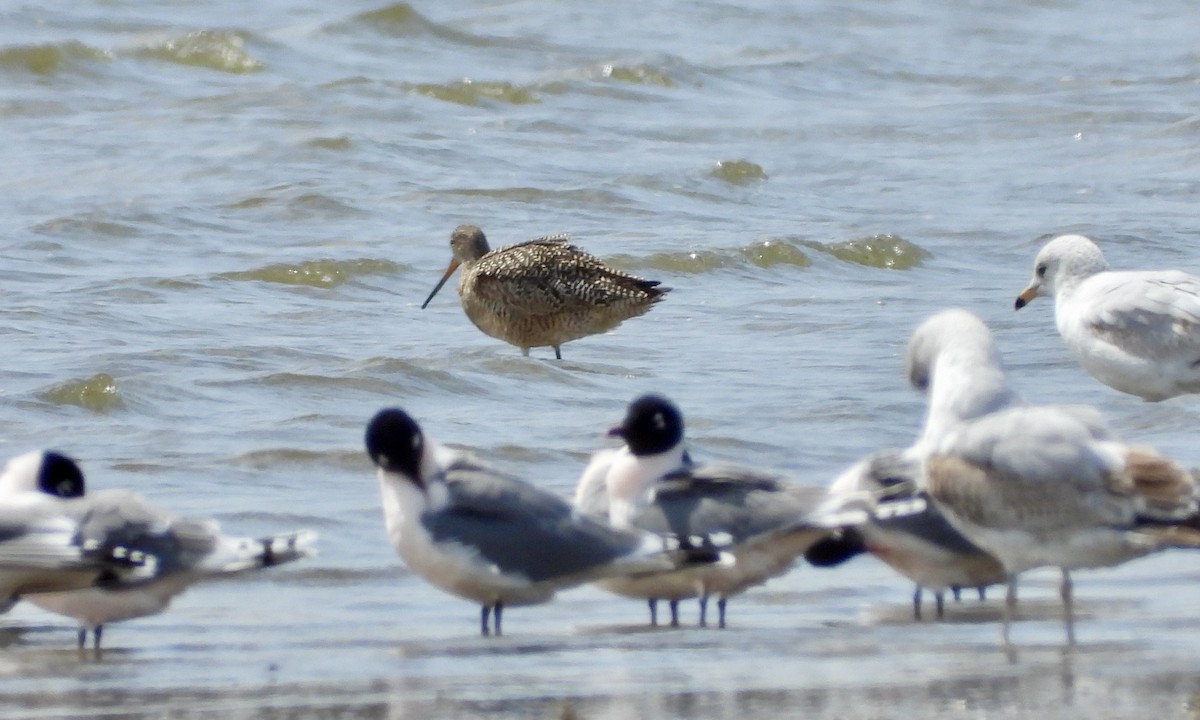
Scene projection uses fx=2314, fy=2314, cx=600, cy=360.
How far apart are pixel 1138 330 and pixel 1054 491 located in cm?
519

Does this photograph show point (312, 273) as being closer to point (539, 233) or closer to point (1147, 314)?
point (539, 233)

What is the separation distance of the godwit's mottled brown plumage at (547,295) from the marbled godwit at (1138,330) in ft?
10.3

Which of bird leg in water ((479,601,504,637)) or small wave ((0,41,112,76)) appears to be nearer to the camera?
bird leg in water ((479,601,504,637))

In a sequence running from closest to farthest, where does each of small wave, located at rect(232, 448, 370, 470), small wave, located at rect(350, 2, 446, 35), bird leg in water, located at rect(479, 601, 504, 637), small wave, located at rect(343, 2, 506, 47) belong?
bird leg in water, located at rect(479, 601, 504, 637) → small wave, located at rect(232, 448, 370, 470) → small wave, located at rect(343, 2, 506, 47) → small wave, located at rect(350, 2, 446, 35)

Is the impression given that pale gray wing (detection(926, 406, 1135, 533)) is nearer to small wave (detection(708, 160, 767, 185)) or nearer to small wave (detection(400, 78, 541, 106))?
small wave (detection(708, 160, 767, 185))

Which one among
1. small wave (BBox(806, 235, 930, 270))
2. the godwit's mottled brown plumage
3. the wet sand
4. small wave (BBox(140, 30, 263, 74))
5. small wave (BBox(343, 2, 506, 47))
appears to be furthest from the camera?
small wave (BBox(343, 2, 506, 47))

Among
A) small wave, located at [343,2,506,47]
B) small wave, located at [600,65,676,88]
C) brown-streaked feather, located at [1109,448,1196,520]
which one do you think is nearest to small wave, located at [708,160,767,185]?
small wave, located at [600,65,676,88]

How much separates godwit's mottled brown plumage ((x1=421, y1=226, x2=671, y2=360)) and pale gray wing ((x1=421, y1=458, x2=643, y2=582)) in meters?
6.90

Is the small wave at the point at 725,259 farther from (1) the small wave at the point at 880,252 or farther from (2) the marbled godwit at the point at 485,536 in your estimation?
(2) the marbled godwit at the point at 485,536

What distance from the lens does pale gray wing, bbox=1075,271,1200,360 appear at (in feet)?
35.4

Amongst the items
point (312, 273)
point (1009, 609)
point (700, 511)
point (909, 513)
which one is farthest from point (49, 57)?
point (1009, 609)

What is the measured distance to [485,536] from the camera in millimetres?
6332

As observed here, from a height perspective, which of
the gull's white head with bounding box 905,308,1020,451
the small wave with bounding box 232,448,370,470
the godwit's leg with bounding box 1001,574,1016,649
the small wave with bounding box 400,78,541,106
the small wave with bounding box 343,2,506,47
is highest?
the small wave with bounding box 343,2,506,47

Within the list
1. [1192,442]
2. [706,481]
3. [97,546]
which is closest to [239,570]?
[97,546]
